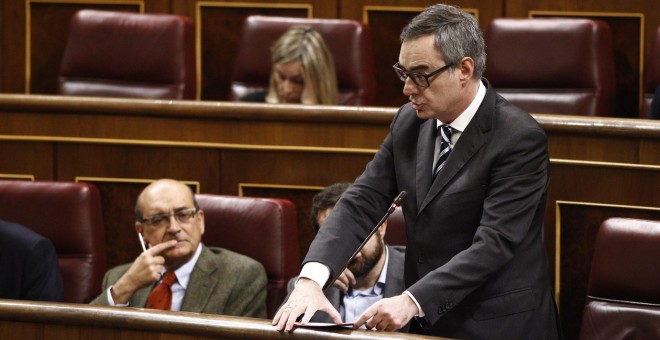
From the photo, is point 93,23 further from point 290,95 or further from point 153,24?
point 290,95

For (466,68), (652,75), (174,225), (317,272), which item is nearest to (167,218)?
(174,225)

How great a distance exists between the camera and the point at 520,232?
92 centimetres

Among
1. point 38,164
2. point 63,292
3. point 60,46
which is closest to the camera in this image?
point 63,292

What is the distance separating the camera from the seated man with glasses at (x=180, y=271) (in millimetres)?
1333

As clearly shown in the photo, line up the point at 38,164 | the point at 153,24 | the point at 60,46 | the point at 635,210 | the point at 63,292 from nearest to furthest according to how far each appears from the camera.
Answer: the point at 635,210
the point at 63,292
the point at 38,164
the point at 153,24
the point at 60,46

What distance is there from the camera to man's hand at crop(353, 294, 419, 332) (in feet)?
2.91

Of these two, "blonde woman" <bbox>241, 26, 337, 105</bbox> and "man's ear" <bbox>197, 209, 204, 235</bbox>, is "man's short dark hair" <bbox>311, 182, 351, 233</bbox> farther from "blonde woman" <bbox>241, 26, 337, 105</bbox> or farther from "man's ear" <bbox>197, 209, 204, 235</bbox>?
"blonde woman" <bbox>241, 26, 337, 105</bbox>

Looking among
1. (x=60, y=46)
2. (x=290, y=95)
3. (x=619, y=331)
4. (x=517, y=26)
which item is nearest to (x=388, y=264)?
(x=619, y=331)

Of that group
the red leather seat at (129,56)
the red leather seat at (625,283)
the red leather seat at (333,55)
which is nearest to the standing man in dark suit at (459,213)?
the red leather seat at (625,283)

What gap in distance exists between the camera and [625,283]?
1.15 m

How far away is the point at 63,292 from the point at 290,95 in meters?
0.55

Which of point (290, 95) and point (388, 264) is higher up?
point (290, 95)

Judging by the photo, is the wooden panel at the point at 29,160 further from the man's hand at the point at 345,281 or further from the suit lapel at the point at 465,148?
the suit lapel at the point at 465,148

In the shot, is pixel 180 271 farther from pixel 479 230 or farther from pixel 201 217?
pixel 479 230
